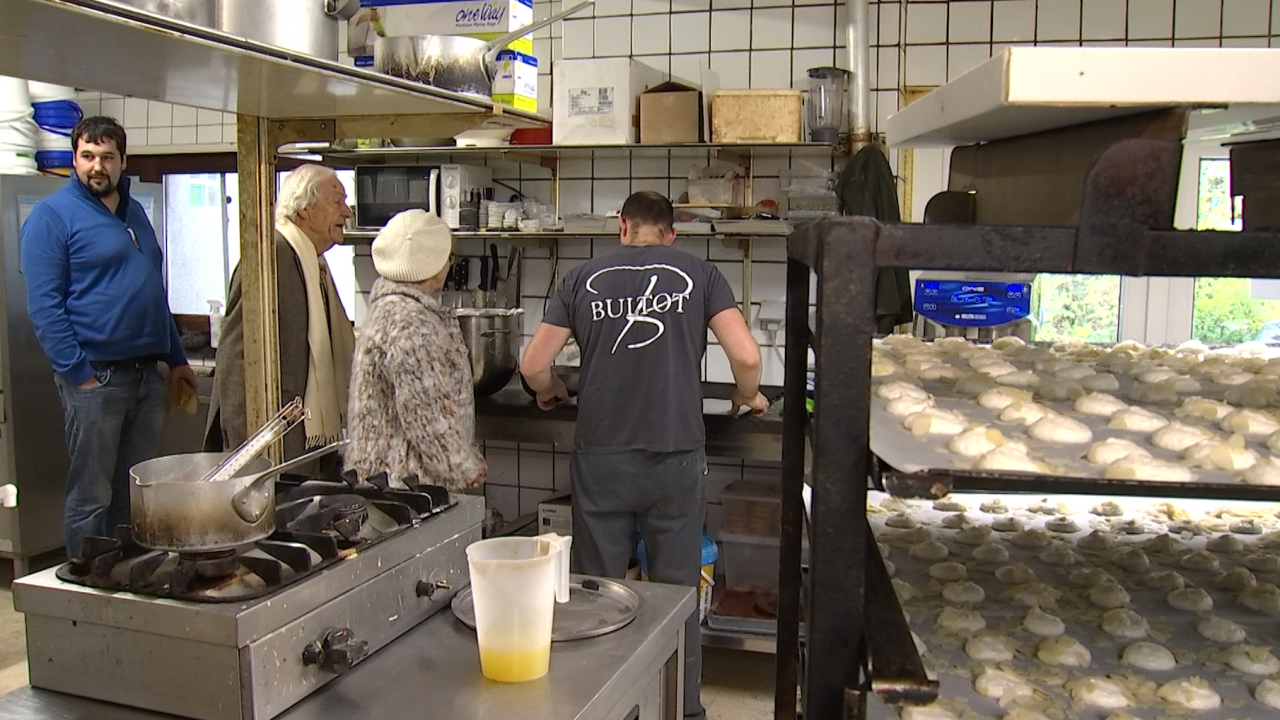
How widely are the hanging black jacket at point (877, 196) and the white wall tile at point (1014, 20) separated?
0.76 m

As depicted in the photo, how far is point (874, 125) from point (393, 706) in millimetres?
3051

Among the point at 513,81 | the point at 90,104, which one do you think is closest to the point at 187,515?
the point at 513,81

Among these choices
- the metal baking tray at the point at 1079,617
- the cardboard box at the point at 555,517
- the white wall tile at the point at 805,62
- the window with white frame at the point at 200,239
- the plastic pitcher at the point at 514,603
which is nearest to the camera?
the metal baking tray at the point at 1079,617

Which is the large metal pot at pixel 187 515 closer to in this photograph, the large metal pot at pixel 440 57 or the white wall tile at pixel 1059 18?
the large metal pot at pixel 440 57

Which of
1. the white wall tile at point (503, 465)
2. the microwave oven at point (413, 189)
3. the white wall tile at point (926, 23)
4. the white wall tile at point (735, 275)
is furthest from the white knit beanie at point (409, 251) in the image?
the white wall tile at point (926, 23)

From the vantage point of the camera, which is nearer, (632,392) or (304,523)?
(304,523)

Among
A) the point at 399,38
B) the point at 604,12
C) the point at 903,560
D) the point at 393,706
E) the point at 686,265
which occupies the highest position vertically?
the point at 604,12

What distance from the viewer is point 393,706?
1.34m

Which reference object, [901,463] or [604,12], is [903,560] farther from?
[604,12]

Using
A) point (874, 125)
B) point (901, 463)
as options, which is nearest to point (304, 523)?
point (901, 463)

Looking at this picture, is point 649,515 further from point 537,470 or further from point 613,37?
point 613,37

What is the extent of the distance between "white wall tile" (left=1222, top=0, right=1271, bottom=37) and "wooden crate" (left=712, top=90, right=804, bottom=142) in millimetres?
1553

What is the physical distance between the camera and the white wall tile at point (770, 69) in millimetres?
3896

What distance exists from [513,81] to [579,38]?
213 cm
